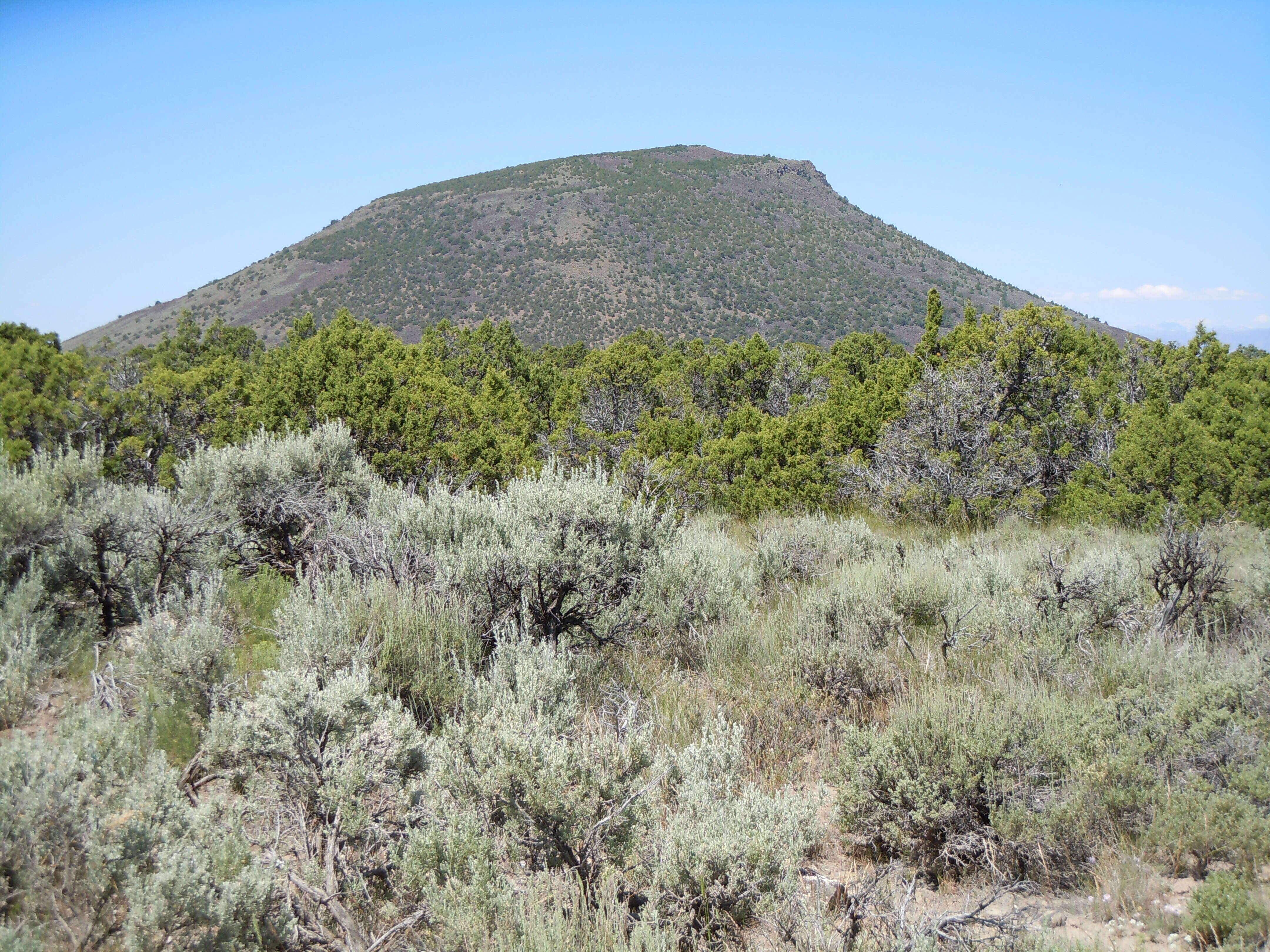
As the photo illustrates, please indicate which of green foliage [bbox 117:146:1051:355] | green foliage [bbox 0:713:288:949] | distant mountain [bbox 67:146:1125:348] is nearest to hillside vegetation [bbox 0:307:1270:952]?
green foliage [bbox 0:713:288:949]

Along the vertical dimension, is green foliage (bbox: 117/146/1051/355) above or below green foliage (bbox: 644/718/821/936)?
above

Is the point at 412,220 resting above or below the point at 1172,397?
above

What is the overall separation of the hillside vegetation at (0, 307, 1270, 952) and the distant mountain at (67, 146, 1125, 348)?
54656mm

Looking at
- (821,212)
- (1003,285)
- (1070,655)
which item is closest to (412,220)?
(821,212)

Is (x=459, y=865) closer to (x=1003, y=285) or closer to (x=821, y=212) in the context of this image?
(x=1003, y=285)

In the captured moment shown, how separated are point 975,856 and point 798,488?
8437 millimetres

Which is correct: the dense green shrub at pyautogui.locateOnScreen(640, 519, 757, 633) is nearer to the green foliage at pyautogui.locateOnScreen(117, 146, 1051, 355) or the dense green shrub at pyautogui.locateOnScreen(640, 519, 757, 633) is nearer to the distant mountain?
the green foliage at pyautogui.locateOnScreen(117, 146, 1051, 355)

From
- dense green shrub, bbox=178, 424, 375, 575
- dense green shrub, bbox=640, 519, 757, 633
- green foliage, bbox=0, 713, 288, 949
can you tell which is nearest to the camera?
green foliage, bbox=0, 713, 288, 949

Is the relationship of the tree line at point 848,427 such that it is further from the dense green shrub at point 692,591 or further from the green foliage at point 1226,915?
the green foliage at point 1226,915

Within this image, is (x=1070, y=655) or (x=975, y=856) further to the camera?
(x=1070, y=655)

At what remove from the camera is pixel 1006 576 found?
6.01 m

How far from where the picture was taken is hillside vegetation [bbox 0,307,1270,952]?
2.56 metres

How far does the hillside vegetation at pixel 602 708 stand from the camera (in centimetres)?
256

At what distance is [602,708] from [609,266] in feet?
250
